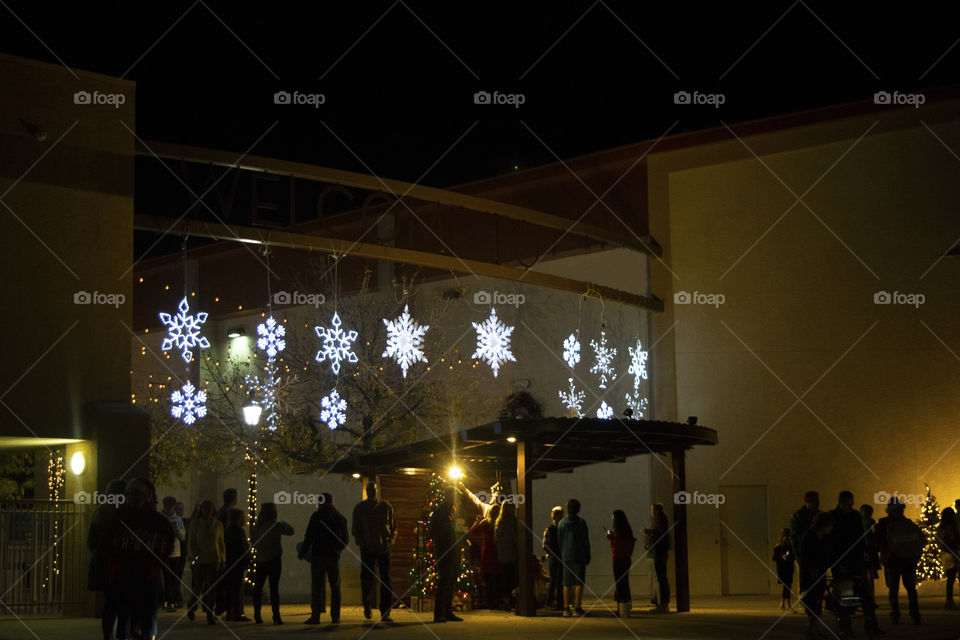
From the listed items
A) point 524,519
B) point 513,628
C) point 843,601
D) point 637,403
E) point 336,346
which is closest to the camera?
point 843,601

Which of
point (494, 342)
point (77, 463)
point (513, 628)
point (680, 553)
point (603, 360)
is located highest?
point (494, 342)

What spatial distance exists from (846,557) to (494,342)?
13768mm

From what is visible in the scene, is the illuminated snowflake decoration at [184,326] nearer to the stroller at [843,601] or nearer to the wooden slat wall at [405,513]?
the wooden slat wall at [405,513]

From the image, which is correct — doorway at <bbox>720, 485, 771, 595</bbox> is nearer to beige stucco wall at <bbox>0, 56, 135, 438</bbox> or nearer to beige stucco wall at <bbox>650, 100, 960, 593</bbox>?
beige stucco wall at <bbox>650, 100, 960, 593</bbox>

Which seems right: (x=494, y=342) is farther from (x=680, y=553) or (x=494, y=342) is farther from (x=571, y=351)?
(x=680, y=553)

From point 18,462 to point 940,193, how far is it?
2743 cm

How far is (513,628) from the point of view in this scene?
48.7ft

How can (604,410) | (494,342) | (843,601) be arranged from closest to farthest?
(843,601) → (604,410) → (494,342)

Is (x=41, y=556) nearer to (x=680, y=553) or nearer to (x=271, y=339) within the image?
(x=680, y=553)

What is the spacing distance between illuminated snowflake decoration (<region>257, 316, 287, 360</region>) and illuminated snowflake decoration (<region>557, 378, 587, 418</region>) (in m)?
7.46

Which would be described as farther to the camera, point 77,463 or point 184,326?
point 184,326

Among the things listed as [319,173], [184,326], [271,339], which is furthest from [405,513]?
[271,339]

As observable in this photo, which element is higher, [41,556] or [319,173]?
[319,173]

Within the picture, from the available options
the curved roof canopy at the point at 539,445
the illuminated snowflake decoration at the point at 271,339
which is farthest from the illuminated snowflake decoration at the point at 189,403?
the curved roof canopy at the point at 539,445
